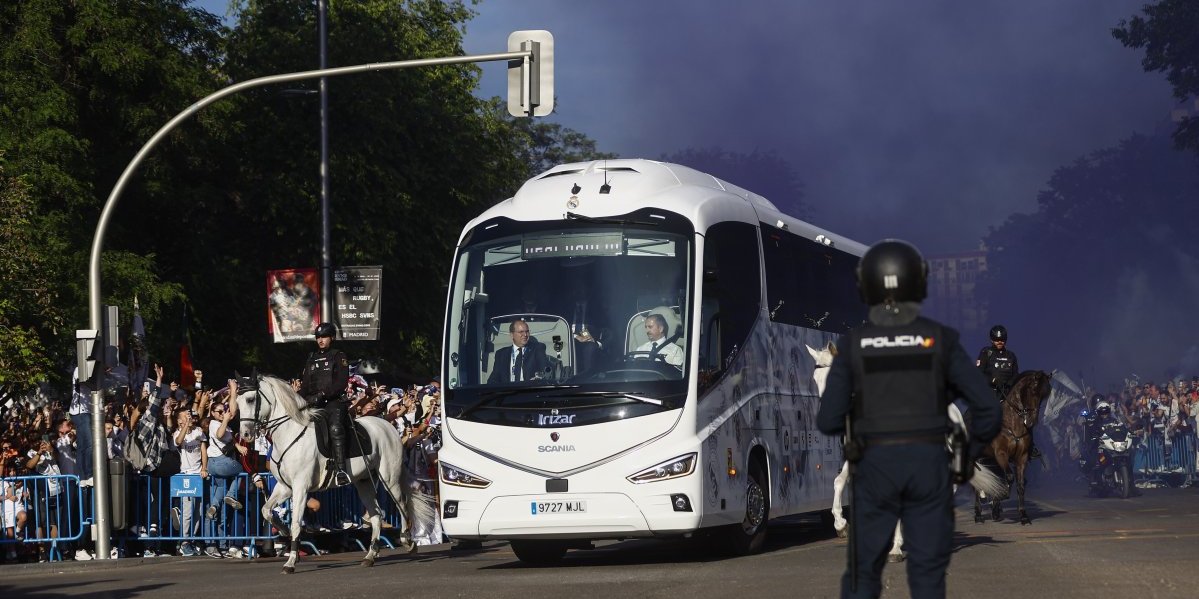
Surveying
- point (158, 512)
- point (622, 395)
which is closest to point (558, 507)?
point (622, 395)

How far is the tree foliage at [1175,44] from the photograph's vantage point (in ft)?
183

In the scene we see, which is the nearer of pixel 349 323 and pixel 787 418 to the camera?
pixel 787 418

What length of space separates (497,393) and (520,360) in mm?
364

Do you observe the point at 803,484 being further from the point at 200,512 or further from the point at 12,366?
the point at 12,366

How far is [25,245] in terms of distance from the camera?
78.7ft

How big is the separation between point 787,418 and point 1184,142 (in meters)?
41.1

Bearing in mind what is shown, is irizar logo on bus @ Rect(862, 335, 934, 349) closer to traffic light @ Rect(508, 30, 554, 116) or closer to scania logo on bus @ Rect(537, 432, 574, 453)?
scania logo on bus @ Rect(537, 432, 574, 453)

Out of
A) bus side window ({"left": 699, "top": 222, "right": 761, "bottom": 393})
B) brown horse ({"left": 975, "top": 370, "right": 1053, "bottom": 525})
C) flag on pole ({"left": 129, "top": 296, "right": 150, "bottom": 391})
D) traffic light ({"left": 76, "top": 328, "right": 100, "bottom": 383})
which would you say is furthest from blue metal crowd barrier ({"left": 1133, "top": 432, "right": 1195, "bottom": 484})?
traffic light ({"left": 76, "top": 328, "right": 100, "bottom": 383})

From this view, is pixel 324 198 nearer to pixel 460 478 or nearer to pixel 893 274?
pixel 460 478

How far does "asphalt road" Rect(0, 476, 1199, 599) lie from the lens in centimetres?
1259

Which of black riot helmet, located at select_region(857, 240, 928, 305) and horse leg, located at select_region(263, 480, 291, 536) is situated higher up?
black riot helmet, located at select_region(857, 240, 928, 305)

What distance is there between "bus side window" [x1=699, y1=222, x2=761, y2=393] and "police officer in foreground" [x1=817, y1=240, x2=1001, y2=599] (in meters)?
8.05

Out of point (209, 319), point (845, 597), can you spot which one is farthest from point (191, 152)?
point (845, 597)

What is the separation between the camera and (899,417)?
24.5 ft
